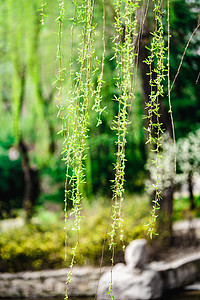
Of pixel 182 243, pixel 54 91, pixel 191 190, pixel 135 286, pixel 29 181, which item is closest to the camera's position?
pixel 135 286

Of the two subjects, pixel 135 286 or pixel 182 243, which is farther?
pixel 182 243

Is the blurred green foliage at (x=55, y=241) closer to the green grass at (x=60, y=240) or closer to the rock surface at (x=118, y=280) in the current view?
the green grass at (x=60, y=240)

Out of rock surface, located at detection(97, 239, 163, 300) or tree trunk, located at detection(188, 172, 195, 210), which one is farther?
tree trunk, located at detection(188, 172, 195, 210)

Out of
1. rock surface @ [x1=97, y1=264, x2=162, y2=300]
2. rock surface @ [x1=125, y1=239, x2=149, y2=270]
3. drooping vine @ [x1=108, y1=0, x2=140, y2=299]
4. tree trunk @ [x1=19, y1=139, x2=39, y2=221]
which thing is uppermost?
tree trunk @ [x1=19, y1=139, x2=39, y2=221]

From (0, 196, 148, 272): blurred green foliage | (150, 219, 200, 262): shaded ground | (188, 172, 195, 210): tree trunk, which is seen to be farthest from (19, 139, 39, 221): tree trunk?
(188, 172, 195, 210): tree trunk

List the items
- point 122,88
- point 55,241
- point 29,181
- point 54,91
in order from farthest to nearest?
1. point 29,181
2. point 54,91
3. point 55,241
4. point 122,88

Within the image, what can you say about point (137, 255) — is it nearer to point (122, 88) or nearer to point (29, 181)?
point (122, 88)

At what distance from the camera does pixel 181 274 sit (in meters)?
3.18

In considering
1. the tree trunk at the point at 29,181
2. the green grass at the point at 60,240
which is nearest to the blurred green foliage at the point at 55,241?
the green grass at the point at 60,240

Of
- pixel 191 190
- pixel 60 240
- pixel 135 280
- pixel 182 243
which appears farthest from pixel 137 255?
pixel 191 190

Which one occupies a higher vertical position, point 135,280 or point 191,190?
point 191,190

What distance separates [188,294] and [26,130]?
2.91m

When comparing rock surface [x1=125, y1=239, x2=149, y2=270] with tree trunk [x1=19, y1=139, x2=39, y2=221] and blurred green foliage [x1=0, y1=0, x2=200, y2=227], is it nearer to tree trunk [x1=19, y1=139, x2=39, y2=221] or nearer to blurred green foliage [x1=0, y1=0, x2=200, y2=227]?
blurred green foliage [x1=0, y1=0, x2=200, y2=227]

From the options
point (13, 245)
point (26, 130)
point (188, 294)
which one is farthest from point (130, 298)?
point (26, 130)
